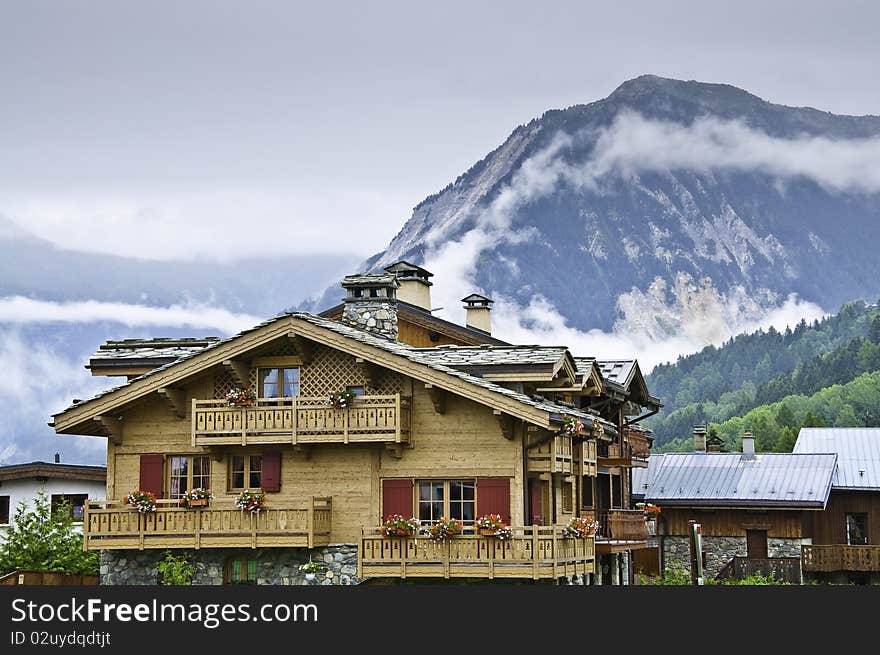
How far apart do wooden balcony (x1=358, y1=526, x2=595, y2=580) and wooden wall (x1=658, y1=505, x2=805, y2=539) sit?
24.1m

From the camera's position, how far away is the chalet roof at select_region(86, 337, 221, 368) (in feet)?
133

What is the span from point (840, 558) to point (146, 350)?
30.0 metres

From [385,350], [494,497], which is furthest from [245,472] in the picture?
[494,497]

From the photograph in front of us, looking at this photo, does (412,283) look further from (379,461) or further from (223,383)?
(379,461)

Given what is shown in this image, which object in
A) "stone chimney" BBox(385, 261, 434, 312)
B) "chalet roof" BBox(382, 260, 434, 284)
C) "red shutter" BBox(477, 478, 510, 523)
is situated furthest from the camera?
"chalet roof" BBox(382, 260, 434, 284)

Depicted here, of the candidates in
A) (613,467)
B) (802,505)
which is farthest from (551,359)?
(802,505)

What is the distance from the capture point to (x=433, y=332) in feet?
167

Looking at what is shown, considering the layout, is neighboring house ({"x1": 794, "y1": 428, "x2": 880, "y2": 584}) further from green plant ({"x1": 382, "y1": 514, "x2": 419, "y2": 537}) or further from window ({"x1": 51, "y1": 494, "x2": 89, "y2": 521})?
window ({"x1": 51, "y1": 494, "x2": 89, "y2": 521})

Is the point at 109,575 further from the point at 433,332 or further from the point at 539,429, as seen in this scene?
the point at 433,332

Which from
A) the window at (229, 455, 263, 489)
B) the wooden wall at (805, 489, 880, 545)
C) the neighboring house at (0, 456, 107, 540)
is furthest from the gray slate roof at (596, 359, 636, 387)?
the neighboring house at (0, 456, 107, 540)

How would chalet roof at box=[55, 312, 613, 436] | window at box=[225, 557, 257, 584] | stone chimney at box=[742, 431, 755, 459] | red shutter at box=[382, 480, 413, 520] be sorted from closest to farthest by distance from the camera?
chalet roof at box=[55, 312, 613, 436]
red shutter at box=[382, 480, 413, 520]
window at box=[225, 557, 257, 584]
stone chimney at box=[742, 431, 755, 459]

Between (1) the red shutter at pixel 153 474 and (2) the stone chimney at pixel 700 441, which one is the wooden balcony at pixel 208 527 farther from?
(2) the stone chimney at pixel 700 441

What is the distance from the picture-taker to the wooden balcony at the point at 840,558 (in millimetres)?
56312

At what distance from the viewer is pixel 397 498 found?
36094mm
